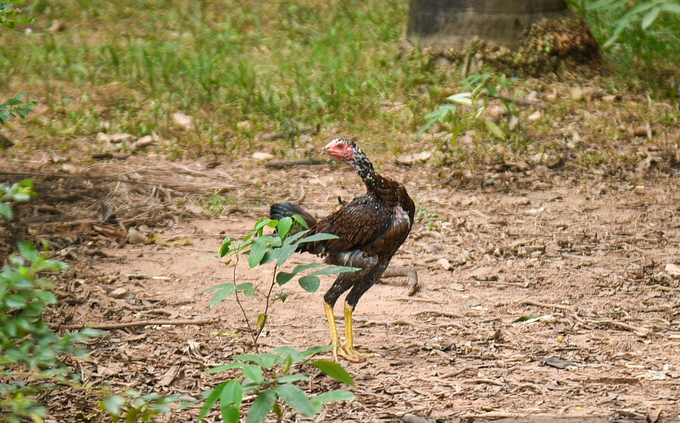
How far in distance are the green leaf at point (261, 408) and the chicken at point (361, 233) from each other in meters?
1.58

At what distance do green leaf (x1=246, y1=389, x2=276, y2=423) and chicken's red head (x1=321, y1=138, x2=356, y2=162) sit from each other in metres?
1.97

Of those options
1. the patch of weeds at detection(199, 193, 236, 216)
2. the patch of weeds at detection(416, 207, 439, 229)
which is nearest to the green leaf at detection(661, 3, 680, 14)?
the patch of weeds at detection(416, 207, 439, 229)

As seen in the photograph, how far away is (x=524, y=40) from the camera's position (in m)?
8.23

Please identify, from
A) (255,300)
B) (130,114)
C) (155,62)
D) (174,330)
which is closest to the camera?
(174,330)

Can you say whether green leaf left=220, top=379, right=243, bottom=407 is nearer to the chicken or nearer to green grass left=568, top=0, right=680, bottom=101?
the chicken

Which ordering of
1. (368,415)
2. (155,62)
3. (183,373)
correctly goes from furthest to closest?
(155,62) < (183,373) < (368,415)

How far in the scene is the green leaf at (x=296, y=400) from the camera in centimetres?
241

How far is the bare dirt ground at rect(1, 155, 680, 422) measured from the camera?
12.1ft

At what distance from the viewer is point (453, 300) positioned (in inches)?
190

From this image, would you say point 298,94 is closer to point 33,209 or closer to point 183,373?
point 33,209

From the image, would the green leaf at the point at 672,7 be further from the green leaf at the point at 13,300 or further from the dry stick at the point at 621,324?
the green leaf at the point at 13,300

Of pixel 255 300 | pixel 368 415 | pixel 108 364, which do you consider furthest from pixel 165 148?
pixel 368 415

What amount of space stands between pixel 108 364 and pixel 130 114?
176 inches

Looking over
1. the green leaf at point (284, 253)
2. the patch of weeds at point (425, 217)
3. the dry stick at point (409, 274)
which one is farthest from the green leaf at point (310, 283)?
the patch of weeds at point (425, 217)
